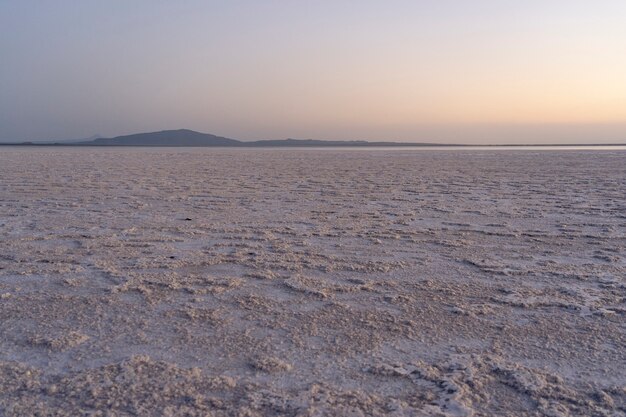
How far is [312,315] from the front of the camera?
9.11ft

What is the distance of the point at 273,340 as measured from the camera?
2.46 metres

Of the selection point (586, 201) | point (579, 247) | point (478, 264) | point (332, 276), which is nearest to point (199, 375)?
point (332, 276)

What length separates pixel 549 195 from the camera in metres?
7.95

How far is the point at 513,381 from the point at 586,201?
5.75 metres

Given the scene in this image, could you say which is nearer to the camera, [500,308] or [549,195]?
[500,308]

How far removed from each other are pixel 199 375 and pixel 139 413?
301 mm

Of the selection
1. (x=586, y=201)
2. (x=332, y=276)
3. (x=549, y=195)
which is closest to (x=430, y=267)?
(x=332, y=276)

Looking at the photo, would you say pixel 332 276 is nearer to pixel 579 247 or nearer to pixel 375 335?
pixel 375 335

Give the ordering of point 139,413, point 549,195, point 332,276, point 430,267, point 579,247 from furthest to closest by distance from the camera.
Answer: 1. point 549,195
2. point 579,247
3. point 430,267
4. point 332,276
5. point 139,413

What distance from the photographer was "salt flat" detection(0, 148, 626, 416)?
197 centimetres

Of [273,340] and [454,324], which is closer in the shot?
[273,340]

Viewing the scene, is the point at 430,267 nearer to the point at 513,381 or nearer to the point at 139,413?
the point at 513,381

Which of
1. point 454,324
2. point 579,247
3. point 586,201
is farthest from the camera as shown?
point 586,201

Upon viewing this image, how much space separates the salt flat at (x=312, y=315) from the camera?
1.97m
